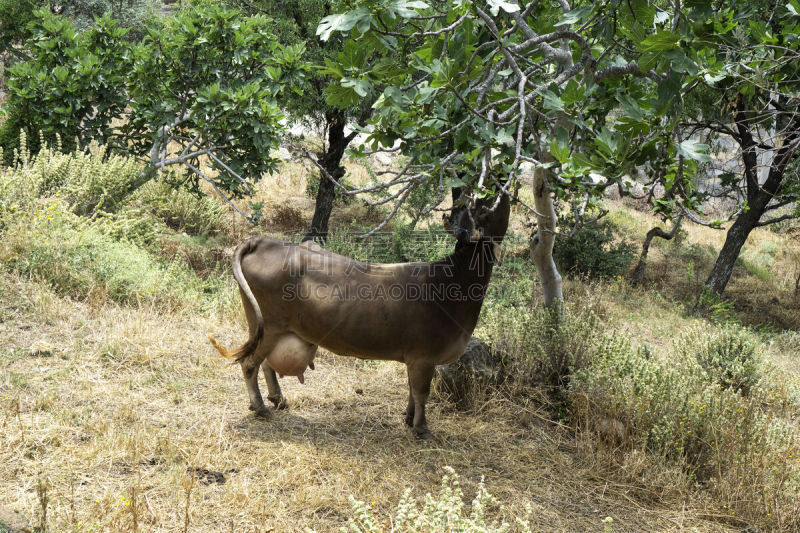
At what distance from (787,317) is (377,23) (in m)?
11.9

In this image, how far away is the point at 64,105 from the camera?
7.86 metres

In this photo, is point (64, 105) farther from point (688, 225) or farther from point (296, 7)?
point (688, 225)

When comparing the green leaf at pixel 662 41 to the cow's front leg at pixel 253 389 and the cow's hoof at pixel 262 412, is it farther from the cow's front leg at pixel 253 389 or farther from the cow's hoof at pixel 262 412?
the cow's hoof at pixel 262 412

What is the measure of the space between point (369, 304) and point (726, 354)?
4.80 m

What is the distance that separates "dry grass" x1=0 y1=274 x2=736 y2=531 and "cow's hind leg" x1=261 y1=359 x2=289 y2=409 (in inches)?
5.7

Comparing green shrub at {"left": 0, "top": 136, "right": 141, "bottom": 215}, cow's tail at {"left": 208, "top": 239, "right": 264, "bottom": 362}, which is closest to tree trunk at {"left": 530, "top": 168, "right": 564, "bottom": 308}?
cow's tail at {"left": 208, "top": 239, "right": 264, "bottom": 362}

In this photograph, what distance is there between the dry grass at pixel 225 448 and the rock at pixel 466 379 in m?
0.15

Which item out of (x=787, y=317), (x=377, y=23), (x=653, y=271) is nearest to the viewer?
(x=377, y=23)

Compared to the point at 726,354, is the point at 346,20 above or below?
above

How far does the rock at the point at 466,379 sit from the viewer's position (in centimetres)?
503

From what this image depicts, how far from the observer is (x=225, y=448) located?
12.8ft

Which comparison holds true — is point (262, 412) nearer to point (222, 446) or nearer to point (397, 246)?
point (222, 446)

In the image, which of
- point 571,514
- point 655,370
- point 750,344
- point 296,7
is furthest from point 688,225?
point 571,514

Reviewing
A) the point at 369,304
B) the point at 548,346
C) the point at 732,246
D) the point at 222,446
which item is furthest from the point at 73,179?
the point at 732,246
